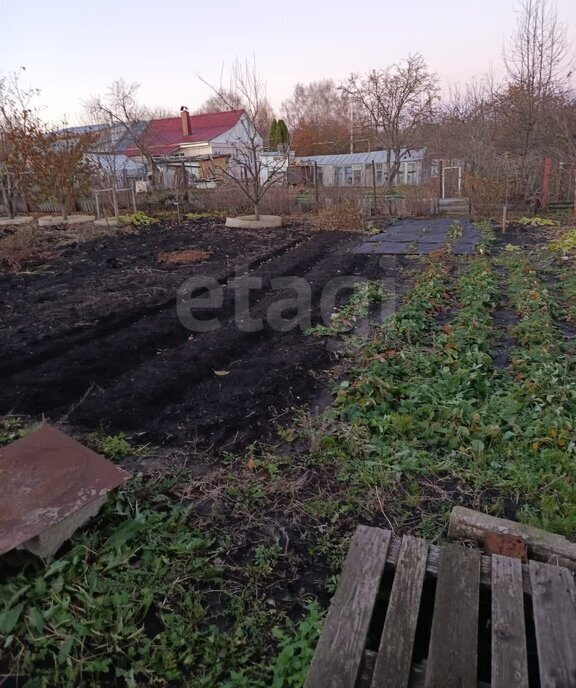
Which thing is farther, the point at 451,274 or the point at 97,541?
the point at 451,274

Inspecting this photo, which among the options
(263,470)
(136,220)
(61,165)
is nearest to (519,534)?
(263,470)

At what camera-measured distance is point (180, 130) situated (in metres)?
33.7

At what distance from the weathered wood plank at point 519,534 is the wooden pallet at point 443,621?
0.19 metres

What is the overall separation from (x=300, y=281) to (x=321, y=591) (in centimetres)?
576

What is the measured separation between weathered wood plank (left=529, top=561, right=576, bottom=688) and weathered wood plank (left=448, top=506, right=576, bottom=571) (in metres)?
0.19

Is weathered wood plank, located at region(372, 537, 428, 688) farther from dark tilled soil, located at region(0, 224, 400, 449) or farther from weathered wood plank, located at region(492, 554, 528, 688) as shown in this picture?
dark tilled soil, located at region(0, 224, 400, 449)

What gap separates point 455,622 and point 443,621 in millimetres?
40

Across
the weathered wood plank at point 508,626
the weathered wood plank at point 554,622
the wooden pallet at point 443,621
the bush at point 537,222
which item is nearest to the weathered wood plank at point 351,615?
the wooden pallet at point 443,621

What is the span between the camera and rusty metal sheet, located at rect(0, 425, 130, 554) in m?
1.98

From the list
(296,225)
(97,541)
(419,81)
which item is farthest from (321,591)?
(419,81)

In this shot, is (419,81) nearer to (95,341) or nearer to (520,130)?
(520,130)

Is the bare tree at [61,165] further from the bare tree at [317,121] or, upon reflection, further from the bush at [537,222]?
the bare tree at [317,121]

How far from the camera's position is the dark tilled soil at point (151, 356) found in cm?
350

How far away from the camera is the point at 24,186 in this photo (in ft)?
49.4
